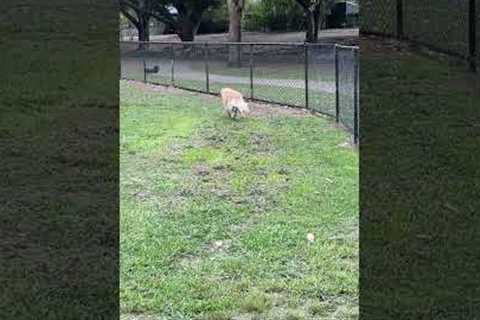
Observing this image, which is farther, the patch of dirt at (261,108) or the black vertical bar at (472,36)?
the patch of dirt at (261,108)

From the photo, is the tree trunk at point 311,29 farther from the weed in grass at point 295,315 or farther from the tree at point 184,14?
the weed in grass at point 295,315

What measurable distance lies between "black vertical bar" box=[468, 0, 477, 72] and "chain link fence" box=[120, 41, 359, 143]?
1.41m

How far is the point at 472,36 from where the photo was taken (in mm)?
8977

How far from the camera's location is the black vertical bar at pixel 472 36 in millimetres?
8916

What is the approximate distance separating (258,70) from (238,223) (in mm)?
9283

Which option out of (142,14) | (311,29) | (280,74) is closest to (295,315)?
(280,74)

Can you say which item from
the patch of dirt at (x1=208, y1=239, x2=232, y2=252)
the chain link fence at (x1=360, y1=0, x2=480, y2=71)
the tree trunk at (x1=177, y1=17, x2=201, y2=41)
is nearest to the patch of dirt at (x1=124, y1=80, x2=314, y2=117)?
the chain link fence at (x1=360, y1=0, x2=480, y2=71)

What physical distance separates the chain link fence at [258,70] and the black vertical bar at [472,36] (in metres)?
1.41

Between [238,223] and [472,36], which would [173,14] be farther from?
[238,223]

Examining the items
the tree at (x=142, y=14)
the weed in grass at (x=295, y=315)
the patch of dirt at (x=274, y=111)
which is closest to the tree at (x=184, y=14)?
the tree at (x=142, y=14)

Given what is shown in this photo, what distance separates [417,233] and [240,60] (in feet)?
29.7

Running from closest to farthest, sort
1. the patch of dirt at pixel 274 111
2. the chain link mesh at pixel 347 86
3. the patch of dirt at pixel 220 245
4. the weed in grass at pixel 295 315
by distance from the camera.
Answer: the weed in grass at pixel 295 315
the patch of dirt at pixel 220 245
the chain link mesh at pixel 347 86
the patch of dirt at pixel 274 111

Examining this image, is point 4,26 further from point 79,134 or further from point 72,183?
point 72,183

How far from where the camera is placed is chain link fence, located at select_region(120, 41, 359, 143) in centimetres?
998
